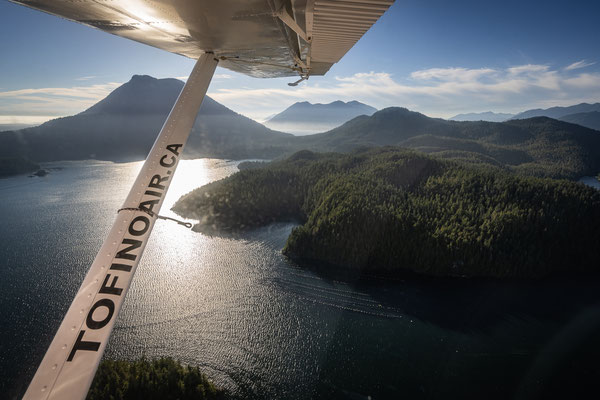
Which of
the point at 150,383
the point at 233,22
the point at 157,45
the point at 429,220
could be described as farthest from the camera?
the point at 429,220

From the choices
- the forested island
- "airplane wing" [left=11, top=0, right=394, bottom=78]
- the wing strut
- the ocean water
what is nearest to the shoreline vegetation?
the ocean water

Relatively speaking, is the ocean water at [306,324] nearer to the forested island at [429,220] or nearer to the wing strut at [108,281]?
the forested island at [429,220]

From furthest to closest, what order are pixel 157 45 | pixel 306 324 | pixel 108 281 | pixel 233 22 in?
1. pixel 306 324
2. pixel 157 45
3. pixel 233 22
4. pixel 108 281

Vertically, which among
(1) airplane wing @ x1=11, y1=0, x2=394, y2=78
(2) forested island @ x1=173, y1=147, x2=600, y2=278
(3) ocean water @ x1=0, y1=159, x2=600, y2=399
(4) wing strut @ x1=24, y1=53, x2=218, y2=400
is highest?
(1) airplane wing @ x1=11, y1=0, x2=394, y2=78

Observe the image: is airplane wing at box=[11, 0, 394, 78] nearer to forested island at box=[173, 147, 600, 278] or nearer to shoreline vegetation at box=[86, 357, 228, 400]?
shoreline vegetation at box=[86, 357, 228, 400]

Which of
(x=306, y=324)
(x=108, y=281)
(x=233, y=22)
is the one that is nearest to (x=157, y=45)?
(x=233, y=22)

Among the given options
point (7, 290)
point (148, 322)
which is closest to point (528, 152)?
point (148, 322)

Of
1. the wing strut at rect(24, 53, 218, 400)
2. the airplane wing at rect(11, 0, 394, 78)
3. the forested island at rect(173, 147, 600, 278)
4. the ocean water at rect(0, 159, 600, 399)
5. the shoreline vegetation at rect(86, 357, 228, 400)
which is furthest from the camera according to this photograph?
the forested island at rect(173, 147, 600, 278)

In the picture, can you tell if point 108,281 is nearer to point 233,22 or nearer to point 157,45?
point 233,22
